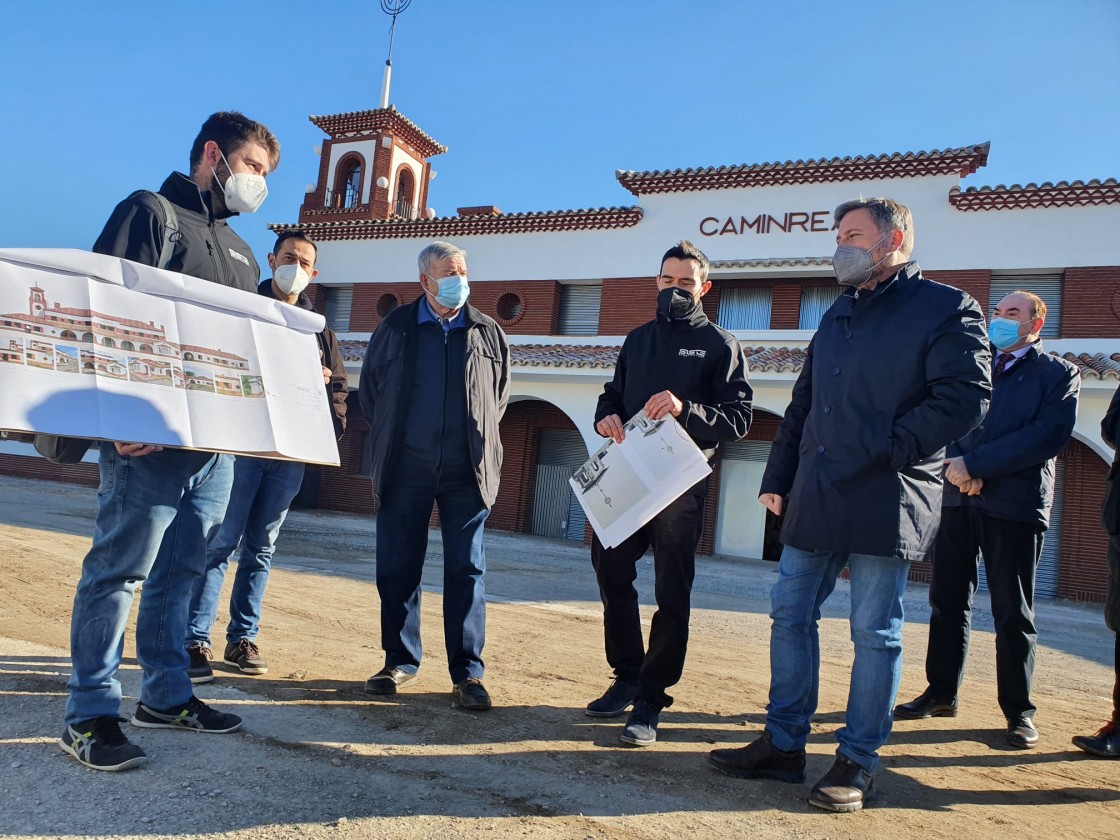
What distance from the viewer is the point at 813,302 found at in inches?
607

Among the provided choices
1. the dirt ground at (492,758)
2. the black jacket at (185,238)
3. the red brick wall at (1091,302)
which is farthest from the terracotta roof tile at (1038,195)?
the black jacket at (185,238)

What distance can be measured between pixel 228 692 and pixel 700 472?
81.9 inches

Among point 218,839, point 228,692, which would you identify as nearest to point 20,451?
point 228,692

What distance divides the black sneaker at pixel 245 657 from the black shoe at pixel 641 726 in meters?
1.65

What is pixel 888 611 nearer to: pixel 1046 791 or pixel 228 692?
pixel 1046 791

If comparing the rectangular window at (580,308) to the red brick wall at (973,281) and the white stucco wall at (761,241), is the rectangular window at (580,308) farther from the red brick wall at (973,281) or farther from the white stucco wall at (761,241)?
the red brick wall at (973,281)

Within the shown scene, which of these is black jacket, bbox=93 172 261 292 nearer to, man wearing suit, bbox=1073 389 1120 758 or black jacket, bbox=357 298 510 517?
black jacket, bbox=357 298 510 517

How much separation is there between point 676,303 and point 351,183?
21.8m

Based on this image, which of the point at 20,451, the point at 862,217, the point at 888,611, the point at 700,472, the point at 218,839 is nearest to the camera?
the point at 218,839

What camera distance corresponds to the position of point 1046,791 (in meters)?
2.72

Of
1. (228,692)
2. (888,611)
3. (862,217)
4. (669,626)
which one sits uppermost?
(862,217)

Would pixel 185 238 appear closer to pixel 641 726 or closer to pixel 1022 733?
pixel 641 726

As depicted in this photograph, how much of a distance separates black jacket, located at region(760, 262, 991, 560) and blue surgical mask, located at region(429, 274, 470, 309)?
1630 millimetres

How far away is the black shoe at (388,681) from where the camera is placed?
10.5 feet
